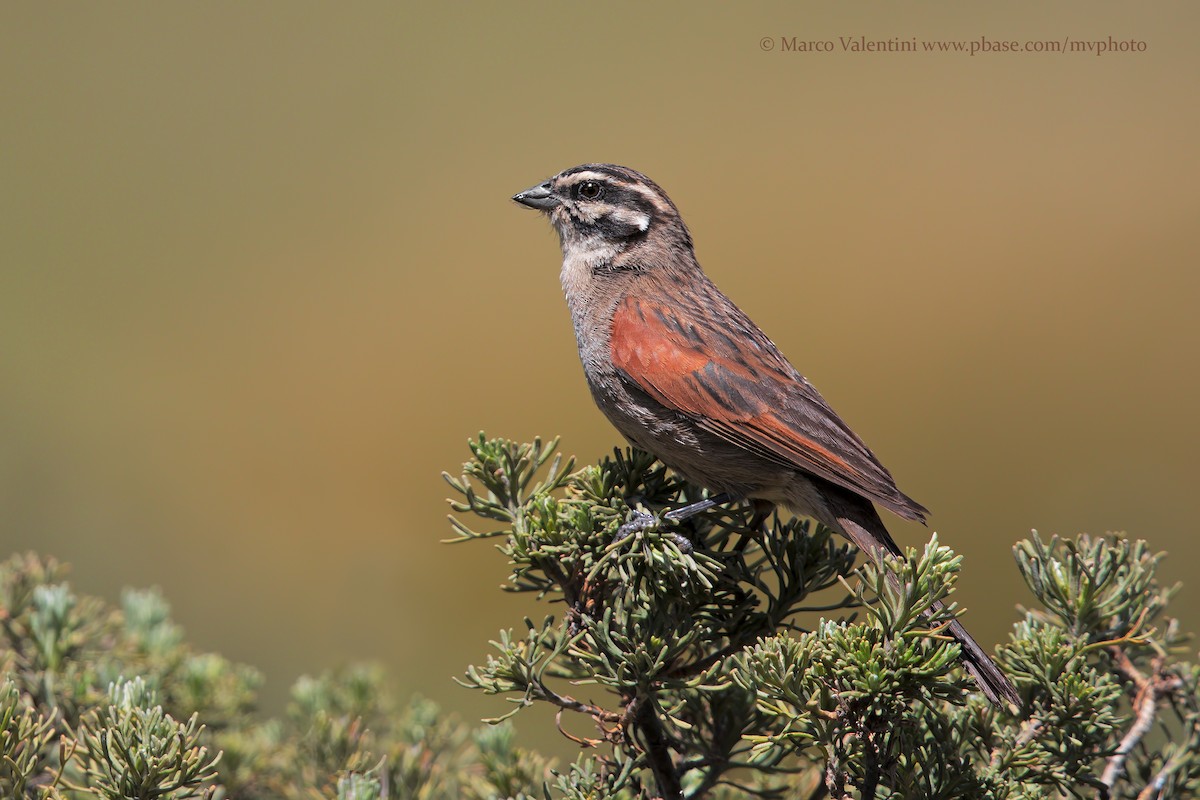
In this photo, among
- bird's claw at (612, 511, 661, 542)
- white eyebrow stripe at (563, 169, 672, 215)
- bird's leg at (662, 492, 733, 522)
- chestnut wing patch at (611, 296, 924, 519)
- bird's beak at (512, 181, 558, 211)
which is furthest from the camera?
bird's beak at (512, 181, 558, 211)

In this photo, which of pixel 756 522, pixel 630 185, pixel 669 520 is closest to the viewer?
pixel 669 520

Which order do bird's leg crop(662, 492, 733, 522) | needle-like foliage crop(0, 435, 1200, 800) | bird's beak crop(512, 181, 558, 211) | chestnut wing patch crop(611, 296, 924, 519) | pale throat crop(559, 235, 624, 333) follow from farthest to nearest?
1. bird's beak crop(512, 181, 558, 211)
2. pale throat crop(559, 235, 624, 333)
3. chestnut wing patch crop(611, 296, 924, 519)
4. bird's leg crop(662, 492, 733, 522)
5. needle-like foliage crop(0, 435, 1200, 800)

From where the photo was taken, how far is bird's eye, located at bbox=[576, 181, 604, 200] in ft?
13.3

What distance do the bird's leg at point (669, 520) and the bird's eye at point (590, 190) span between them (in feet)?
4.89

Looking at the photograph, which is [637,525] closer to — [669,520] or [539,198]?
[669,520]

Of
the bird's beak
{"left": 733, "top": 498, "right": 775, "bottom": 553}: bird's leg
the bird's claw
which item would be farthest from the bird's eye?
the bird's claw

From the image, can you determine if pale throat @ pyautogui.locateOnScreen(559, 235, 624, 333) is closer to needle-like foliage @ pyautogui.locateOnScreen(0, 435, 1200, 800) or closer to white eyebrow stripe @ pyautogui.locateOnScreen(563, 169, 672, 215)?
white eyebrow stripe @ pyautogui.locateOnScreen(563, 169, 672, 215)

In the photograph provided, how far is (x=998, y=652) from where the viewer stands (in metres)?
2.28

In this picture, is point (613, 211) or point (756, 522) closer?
point (756, 522)

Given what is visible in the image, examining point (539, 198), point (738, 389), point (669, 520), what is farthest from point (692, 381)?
point (539, 198)

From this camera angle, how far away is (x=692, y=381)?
11.0 feet

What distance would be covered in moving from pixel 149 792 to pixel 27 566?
3.11 feet

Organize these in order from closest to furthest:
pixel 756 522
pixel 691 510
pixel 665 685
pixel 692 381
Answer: pixel 665 685, pixel 691 510, pixel 756 522, pixel 692 381

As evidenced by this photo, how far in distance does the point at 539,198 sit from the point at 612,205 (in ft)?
0.93
